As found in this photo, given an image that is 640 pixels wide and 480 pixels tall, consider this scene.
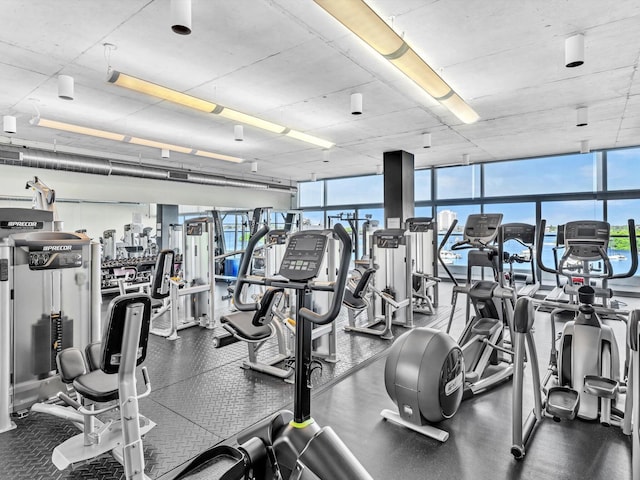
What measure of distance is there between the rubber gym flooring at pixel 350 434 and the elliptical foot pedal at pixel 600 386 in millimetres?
298

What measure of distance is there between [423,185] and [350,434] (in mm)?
8000

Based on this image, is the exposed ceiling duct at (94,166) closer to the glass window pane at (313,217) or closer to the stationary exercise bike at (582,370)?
the glass window pane at (313,217)

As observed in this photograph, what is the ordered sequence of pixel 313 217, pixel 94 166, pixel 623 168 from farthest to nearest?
pixel 313 217 < pixel 623 168 < pixel 94 166

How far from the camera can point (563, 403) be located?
2654 millimetres

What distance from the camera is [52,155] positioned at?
6.20m

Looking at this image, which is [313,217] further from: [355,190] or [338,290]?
[338,290]

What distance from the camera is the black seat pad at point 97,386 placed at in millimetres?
1966

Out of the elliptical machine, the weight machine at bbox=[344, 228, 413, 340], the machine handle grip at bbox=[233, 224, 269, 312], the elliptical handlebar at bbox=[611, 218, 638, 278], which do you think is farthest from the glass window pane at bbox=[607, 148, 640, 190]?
the machine handle grip at bbox=[233, 224, 269, 312]

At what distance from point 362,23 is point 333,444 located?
8.12ft

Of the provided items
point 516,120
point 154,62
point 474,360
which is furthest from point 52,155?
point 516,120

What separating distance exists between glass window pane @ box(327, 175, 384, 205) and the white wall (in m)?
3.39

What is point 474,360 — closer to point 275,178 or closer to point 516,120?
point 516,120

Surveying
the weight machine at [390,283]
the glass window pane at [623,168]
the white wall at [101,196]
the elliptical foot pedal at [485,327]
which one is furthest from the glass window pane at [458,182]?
the elliptical foot pedal at [485,327]

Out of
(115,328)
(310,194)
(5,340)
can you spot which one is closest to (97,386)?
(115,328)
